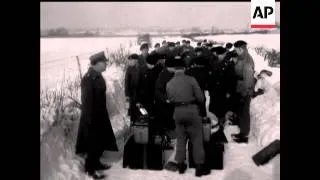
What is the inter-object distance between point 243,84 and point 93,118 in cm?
245

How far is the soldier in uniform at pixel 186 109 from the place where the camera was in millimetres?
5902

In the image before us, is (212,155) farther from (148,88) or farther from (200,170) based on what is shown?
(148,88)

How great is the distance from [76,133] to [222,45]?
2882 millimetres

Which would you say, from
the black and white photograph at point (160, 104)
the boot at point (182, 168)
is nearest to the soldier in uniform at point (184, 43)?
the black and white photograph at point (160, 104)

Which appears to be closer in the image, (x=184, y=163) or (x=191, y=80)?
(x=191, y=80)

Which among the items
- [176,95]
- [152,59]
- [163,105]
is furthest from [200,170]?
[152,59]

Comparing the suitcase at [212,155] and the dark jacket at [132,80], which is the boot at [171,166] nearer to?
the suitcase at [212,155]

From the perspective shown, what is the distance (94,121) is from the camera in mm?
6184

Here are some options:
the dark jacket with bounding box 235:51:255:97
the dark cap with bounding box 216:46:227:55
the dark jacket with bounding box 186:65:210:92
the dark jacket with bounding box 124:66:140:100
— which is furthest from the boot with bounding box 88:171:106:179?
the dark cap with bounding box 216:46:227:55

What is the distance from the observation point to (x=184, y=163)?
630 centimetres
